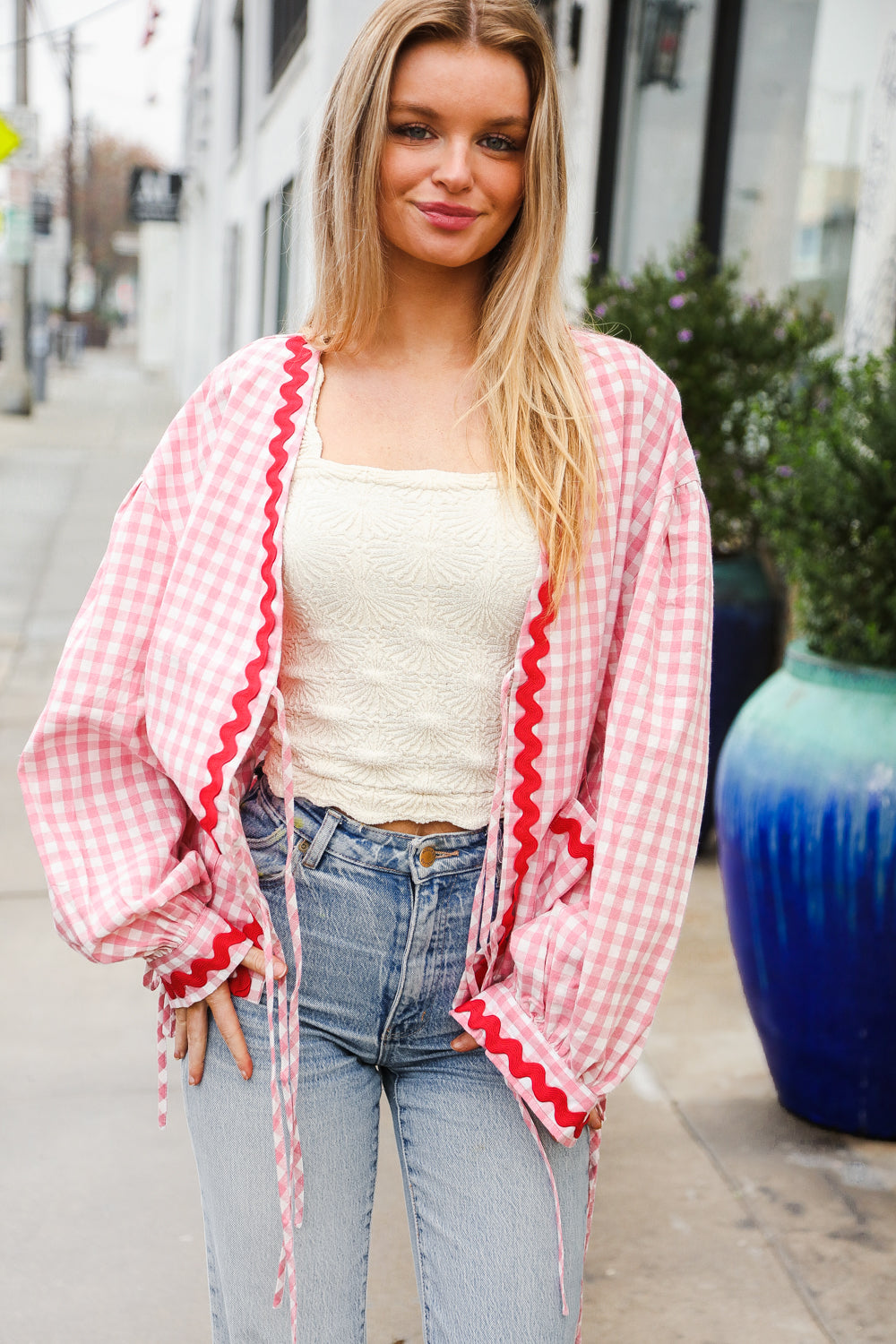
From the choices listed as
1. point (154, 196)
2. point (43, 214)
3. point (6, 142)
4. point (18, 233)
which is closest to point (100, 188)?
point (154, 196)

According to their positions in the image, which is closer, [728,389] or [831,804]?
[831,804]

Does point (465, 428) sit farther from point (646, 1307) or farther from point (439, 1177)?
point (646, 1307)

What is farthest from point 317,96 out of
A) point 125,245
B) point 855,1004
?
point 125,245

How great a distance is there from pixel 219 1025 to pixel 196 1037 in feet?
0.14

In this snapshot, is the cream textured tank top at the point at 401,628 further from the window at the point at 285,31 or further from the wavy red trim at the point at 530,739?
the window at the point at 285,31

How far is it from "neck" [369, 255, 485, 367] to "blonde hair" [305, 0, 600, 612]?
0.08 ft

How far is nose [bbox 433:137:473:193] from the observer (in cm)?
169

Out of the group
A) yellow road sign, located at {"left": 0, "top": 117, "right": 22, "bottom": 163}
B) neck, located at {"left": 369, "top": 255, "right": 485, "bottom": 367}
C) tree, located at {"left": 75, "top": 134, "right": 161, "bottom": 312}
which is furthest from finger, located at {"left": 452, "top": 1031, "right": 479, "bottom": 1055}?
tree, located at {"left": 75, "top": 134, "right": 161, "bottom": 312}

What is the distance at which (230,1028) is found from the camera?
1.69 metres

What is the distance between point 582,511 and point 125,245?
52.6 m

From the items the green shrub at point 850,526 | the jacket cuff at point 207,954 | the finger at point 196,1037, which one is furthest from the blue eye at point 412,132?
the green shrub at point 850,526

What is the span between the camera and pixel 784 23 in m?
5.90

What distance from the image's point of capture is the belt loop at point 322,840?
5.59 feet

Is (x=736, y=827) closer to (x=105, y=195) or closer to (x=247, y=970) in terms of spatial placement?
(x=247, y=970)
